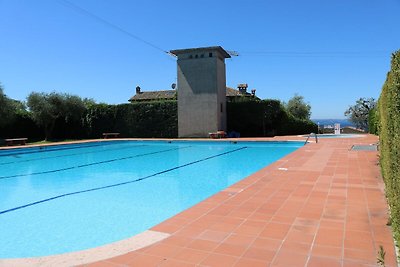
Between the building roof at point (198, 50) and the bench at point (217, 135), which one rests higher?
the building roof at point (198, 50)

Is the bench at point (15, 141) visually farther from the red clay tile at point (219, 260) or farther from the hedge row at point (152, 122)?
the red clay tile at point (219, 260)

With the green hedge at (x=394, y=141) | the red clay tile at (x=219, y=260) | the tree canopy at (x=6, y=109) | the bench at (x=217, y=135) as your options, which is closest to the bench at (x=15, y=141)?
the tree canopy at (x=6, y=109)

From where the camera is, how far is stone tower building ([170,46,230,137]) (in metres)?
20.9

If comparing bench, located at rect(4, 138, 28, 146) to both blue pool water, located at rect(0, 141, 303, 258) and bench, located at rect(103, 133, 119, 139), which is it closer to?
blue pool water, located at rect(0, 141, 303, 258)

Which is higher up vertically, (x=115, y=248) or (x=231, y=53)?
(x=231, y=53)

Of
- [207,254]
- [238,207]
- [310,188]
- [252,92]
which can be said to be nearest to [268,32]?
[310,188]

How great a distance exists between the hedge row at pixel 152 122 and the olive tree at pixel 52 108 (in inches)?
33.9

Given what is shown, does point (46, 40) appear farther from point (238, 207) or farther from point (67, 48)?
point (238, 207)

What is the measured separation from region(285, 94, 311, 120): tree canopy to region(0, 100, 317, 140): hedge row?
64.8 ft

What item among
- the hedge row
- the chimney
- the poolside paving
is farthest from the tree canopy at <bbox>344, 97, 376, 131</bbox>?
the poolside paving

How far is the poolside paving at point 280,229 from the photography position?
3.03m

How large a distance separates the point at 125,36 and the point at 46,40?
5359 millimetres

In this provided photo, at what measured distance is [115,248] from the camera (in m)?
3.43

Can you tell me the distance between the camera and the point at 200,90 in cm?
2122
